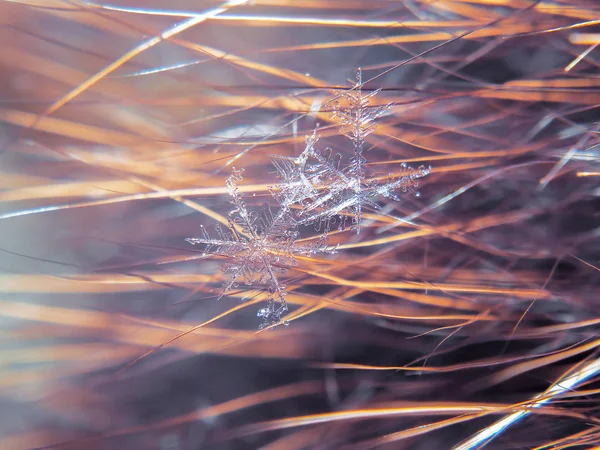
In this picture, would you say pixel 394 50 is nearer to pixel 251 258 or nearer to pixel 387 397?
pixel 251 258

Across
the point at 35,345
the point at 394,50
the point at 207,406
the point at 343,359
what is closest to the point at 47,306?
the point at 35,345

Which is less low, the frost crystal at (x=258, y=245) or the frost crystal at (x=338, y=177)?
the frost crystal at (x=338, y=177)
